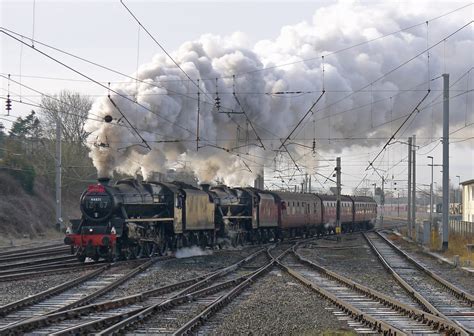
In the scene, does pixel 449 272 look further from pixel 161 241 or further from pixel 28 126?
pixel 28 126

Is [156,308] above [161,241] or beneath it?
beneath

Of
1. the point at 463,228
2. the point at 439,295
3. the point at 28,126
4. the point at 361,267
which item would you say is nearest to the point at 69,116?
the point at 28,126

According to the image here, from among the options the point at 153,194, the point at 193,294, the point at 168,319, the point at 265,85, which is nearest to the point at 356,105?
the point at 265,85

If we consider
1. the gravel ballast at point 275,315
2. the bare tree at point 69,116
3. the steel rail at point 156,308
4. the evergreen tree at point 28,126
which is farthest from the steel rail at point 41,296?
the evergreen tree at point 28,126

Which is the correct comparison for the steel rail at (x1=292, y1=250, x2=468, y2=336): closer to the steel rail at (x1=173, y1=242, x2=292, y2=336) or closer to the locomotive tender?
the steel rail at (x1=173, y1=242, x2=292, y2=336)

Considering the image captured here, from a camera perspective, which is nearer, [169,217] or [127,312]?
[127,312]

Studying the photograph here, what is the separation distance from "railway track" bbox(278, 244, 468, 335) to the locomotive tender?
7981mm

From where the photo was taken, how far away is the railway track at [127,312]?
37.3 ft

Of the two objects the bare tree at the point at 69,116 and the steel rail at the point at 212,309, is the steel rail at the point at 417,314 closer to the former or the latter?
the steel rail at the point at 212,309

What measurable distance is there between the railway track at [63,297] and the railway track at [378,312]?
4.76 metres

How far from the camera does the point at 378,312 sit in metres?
13.8

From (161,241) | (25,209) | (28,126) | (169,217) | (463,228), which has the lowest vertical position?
(161,241)

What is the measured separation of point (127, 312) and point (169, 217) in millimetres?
15987


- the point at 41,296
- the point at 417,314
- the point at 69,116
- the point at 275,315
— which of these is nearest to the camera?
the point at 417,314
